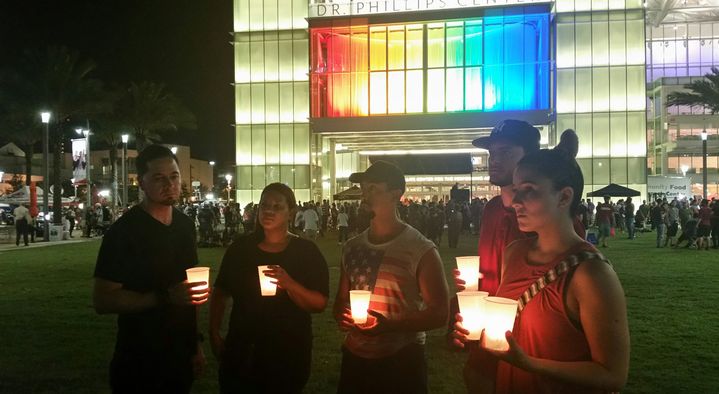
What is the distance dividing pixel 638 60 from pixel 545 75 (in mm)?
6115

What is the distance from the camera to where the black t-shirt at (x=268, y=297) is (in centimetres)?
357

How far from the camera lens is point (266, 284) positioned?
3500mm

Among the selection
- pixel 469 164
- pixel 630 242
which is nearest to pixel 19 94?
pixel 469 164

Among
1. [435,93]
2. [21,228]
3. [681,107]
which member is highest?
[681,107]

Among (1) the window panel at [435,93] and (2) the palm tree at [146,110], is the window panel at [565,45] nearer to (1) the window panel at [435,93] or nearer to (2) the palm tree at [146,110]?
(1) the window panel at [435,93]

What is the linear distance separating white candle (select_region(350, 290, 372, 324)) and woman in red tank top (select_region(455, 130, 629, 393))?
31.0 inches

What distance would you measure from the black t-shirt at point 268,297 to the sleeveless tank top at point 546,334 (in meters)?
1.65

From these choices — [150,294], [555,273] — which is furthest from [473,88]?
[555,273]

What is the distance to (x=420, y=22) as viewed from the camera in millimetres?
39031

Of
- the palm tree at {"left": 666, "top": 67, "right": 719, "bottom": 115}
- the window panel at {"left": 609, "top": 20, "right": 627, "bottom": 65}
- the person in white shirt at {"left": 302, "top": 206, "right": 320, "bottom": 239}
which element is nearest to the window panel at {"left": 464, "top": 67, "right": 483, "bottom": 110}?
the window panel at {"left": 609, "top": 20, "right": 627, "bottom": 65}

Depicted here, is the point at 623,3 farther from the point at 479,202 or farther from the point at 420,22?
the point at 479,202

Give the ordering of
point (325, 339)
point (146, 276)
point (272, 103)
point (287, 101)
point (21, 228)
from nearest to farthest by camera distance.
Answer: point (146, 276) < point (325, 339) < point (21, 228) < point (287, 101) < point (272, 103)

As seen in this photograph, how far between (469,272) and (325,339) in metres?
4.95

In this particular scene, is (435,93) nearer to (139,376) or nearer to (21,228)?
(21,228)
